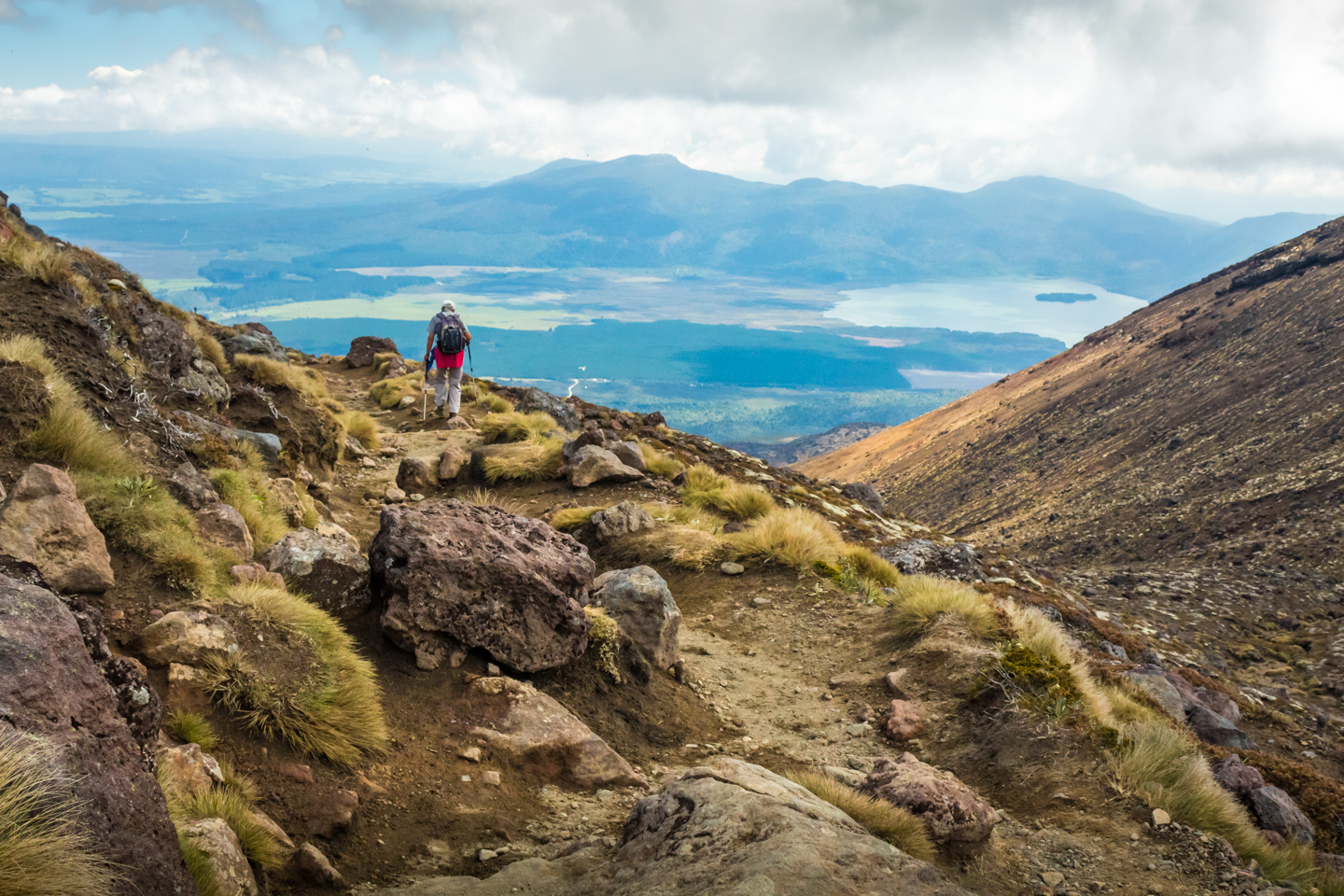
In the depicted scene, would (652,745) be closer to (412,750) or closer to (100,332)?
(412,750)

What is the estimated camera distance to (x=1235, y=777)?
6.67 m

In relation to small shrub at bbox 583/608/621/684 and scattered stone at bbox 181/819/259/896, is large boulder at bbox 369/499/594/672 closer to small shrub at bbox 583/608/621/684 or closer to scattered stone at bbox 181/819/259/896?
small shrub at bbox 583/608/621/684

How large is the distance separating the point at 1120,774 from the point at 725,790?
10.8 ft

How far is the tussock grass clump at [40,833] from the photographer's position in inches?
96.1

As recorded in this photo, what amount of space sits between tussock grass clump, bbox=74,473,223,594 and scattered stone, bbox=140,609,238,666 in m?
0.48

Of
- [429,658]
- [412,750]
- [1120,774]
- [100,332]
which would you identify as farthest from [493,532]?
[100,332]

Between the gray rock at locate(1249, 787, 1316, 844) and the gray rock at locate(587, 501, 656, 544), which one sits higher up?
the gray rock at locate(587, 501, 656, 544)

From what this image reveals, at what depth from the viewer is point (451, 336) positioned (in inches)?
691

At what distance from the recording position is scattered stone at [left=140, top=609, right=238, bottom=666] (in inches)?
181

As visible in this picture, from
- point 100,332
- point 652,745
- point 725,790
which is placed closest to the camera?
point 725,790

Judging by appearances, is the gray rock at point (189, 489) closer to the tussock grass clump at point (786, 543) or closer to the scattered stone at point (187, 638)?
the scattered stone at point (187, 638)

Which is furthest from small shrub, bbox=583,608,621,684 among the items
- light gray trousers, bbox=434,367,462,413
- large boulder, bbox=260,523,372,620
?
light gray trousers, bbox=434,367,462,413

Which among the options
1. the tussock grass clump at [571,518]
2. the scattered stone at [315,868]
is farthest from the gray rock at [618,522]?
the scattered stone at [315,868]

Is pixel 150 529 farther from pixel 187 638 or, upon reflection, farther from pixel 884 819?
pixel 884 819
